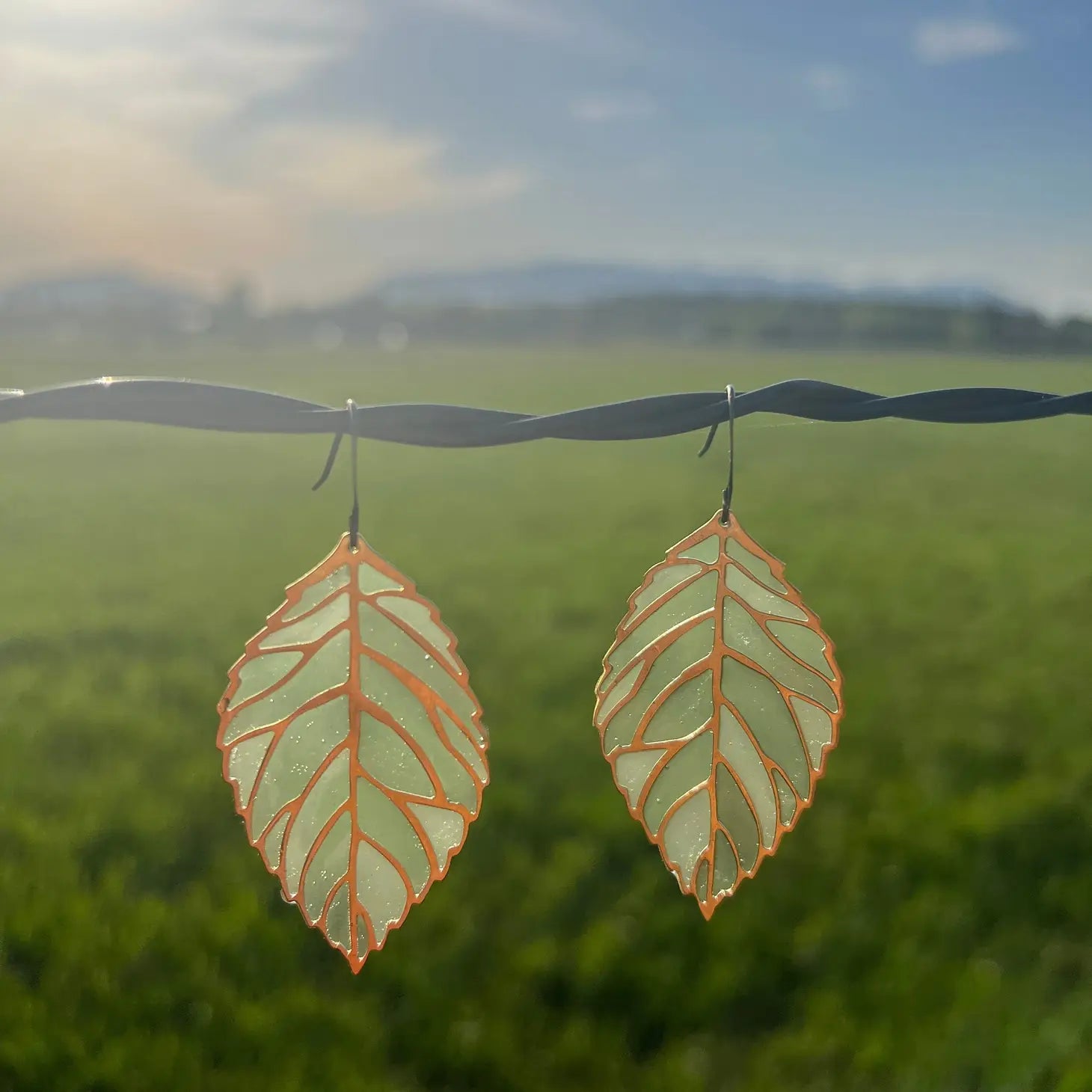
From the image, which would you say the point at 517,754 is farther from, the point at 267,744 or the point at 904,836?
the point at 267,744

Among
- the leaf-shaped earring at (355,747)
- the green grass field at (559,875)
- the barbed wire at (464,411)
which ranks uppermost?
the barbed wire at (464,411)

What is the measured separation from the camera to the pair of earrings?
0.85m

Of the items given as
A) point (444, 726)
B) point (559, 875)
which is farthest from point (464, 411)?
point (559, 875)

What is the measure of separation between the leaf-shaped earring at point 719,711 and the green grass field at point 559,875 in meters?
0.42

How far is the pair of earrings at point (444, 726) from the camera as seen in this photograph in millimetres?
846

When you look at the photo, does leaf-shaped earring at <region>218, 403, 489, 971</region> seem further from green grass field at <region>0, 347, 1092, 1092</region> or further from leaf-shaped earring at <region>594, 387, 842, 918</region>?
green grass field at <region>0, 347, 1092, 1092</region>

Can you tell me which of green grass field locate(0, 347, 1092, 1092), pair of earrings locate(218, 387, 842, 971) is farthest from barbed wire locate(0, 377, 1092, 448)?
green grass field locate(0, 347, 1092, 1092)

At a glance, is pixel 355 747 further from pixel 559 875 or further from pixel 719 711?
pixel 559 875

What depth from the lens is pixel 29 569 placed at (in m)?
8.21

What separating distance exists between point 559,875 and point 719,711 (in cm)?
296

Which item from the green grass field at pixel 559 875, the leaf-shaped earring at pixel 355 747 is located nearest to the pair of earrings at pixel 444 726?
the leaf-shaped earring at pixel 355 747

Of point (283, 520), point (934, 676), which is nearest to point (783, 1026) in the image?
point (934, 676)

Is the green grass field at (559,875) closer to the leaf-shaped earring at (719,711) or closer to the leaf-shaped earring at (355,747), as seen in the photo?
the leaf-shaped earring at (719,711)

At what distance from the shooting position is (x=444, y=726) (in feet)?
2.84
